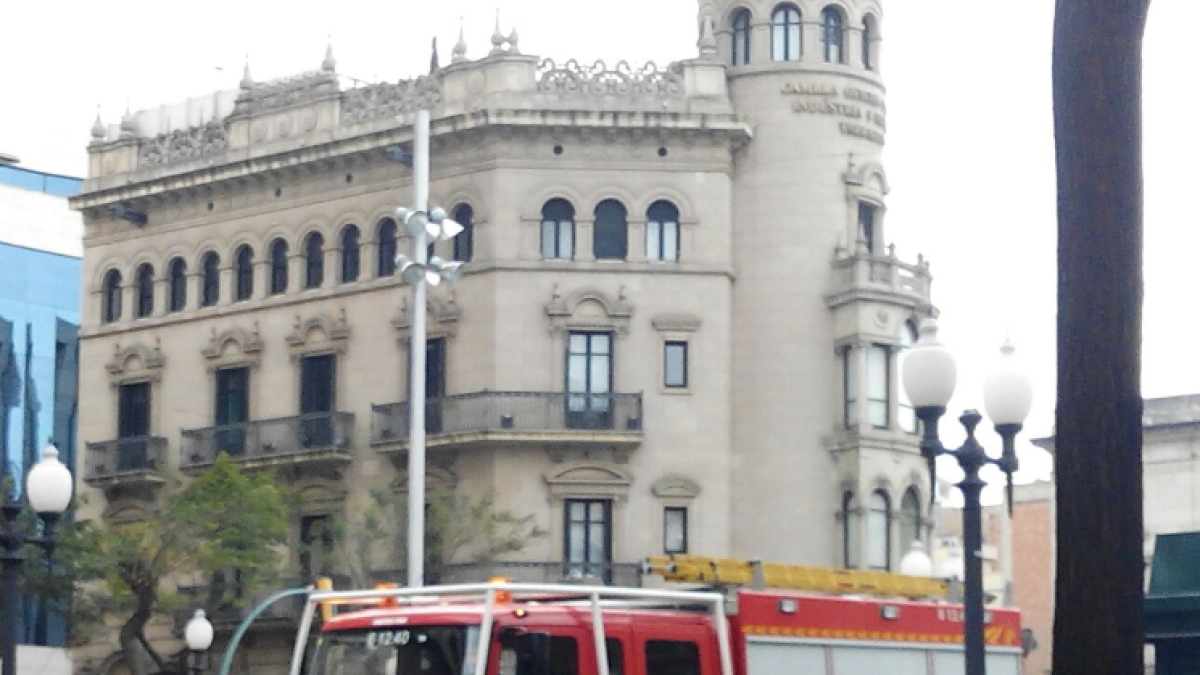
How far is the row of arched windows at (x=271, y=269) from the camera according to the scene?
5191cm

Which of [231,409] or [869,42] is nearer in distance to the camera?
[869,42]

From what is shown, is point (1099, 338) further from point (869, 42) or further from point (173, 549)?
point (869, 42)

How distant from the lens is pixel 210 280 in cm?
5522

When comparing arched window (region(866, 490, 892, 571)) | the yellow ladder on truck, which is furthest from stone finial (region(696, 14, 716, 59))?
the yellow ladder on truck

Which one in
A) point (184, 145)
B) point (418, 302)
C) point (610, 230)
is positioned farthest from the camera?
point (184, 145)

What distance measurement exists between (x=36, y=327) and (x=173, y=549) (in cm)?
2527

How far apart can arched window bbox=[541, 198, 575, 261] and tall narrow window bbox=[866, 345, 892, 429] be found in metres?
6.65

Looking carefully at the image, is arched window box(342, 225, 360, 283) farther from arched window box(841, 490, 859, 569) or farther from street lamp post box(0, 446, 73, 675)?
street lamp post box(0, 446, 73, 675)

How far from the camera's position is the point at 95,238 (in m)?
57.2

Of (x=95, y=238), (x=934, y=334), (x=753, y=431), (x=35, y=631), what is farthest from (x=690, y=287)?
(x=934, y=334)

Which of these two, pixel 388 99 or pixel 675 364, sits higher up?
pixel 388 99

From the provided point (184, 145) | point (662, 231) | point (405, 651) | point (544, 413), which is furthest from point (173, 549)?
point (405, 651)

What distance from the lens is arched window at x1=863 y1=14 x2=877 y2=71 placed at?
170 ft

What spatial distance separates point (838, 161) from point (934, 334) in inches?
1307
